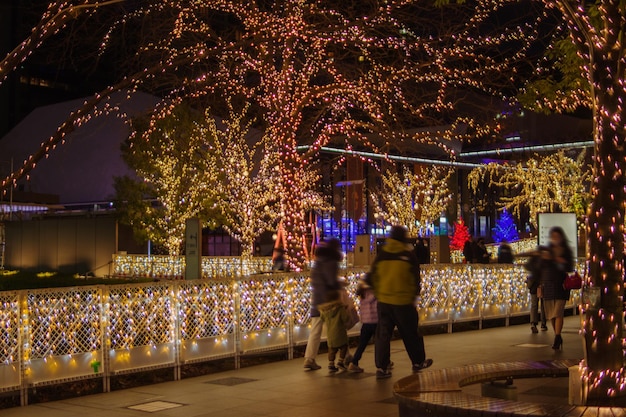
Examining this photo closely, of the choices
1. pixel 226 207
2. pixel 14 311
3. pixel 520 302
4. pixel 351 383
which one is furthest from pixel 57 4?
pixel 226 207

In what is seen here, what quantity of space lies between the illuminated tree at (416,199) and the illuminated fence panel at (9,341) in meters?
37.3

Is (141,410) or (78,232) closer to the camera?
(141,410)

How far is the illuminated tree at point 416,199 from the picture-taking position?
4666 centimetres

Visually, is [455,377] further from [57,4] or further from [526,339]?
[526,339]

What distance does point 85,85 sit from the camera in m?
90.8

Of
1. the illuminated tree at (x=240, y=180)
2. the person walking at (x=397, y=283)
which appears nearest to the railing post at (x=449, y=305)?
the person walking at (x=397, y=283)

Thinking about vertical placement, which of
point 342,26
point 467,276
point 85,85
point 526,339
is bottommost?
point 526,339

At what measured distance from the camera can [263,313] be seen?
1212 cm

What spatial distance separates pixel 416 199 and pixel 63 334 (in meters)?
40.6

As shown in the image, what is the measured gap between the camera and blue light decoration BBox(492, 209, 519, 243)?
2522 inches

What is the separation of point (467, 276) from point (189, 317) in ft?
23.2

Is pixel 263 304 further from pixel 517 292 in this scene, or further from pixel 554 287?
pixel 517 292

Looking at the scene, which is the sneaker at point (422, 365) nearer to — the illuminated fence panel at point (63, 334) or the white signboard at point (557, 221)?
the illuminated fence panel at point (63, 334)

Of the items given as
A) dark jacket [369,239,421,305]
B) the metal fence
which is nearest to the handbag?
the metal fence
